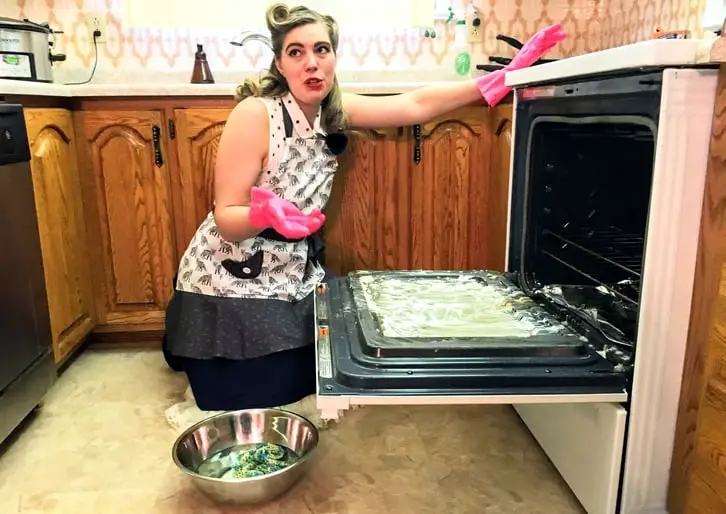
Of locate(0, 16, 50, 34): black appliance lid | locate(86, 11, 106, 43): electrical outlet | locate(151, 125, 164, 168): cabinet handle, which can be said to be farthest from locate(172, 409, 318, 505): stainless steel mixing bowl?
locate(86, 11, 106, 43): electrical outlet

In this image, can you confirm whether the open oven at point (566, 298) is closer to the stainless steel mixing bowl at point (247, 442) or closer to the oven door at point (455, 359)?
the oven door at point (455, 359)

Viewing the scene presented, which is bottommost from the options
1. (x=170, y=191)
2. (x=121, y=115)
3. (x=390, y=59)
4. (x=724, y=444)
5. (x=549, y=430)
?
(x=549, y=430)

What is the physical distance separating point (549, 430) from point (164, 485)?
91 cm

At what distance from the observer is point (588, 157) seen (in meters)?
1.66

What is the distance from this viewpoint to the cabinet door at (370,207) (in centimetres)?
214

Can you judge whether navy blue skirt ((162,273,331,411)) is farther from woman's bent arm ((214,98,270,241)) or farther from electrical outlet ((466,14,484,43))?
electrical outlet ((466,14,484,43))

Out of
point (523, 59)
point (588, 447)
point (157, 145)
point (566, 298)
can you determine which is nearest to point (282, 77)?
point (157, 145)

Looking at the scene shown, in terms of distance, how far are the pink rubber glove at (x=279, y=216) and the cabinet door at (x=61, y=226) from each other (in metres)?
0.76

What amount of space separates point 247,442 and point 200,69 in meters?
1.34

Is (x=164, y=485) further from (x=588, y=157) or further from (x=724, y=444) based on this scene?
(x=588, y=157)

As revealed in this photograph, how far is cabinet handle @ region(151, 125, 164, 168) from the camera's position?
83.1 inches

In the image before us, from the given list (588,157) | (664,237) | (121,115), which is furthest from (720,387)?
(121,115)

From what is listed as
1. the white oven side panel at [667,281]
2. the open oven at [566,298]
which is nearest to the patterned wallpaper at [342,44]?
the open oven at [566,298]

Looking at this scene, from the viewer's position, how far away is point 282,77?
1773 millimetres
